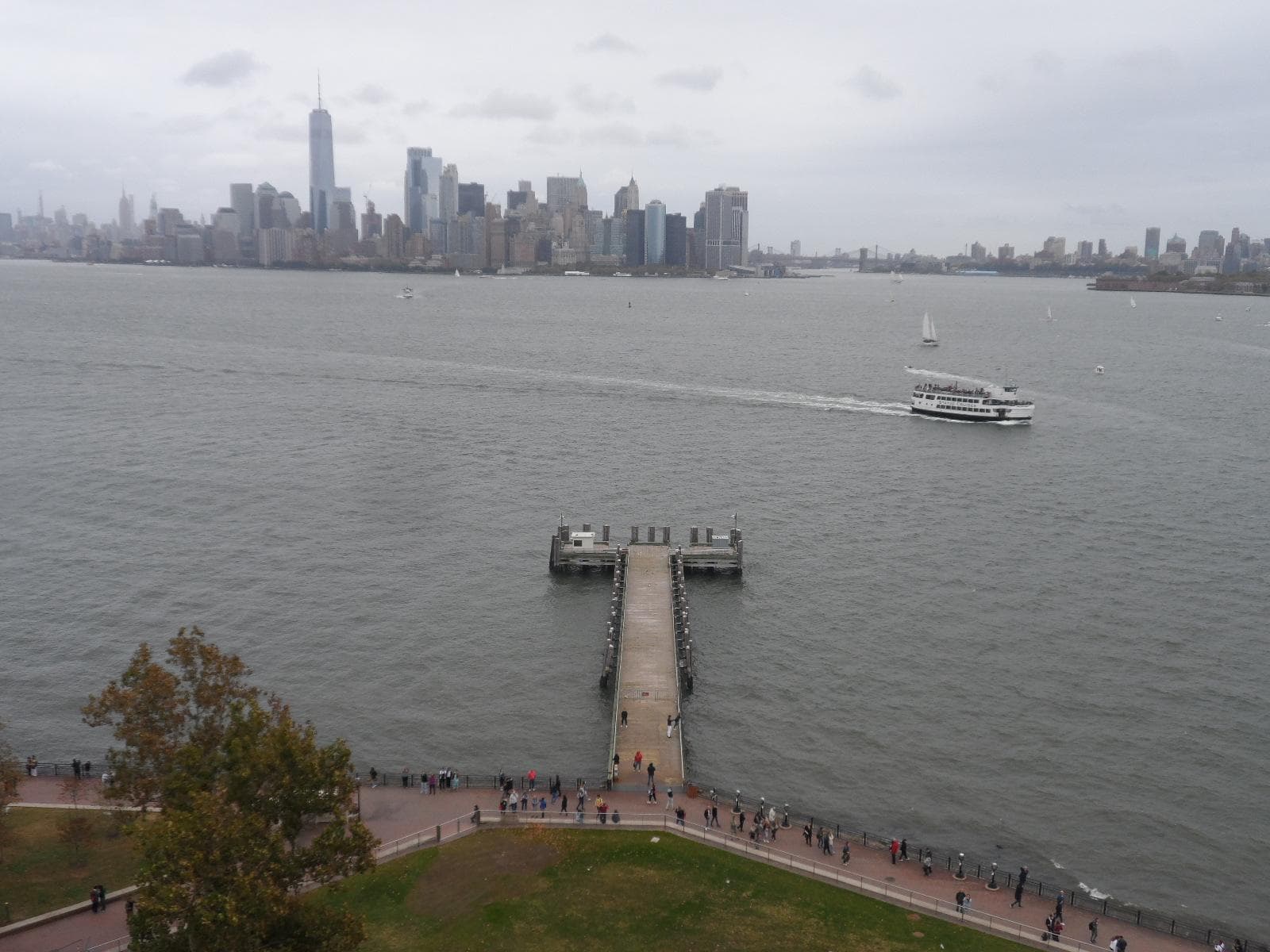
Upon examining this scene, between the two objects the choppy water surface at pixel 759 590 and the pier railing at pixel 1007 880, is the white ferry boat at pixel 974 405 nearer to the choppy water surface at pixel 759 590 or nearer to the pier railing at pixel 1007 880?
the choppy water surface at pixel 759 590

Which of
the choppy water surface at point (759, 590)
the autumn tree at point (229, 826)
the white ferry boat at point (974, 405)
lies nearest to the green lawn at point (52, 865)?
the autumn tree at point (229, 826)

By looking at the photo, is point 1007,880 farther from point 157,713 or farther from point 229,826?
point 157,713

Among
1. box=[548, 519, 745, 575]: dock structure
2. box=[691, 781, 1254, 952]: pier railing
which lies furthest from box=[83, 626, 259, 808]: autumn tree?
box=[548, 519, 745, 575]: dock structure

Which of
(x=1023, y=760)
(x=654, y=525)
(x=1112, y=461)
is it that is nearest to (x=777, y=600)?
(x=654, y=525)

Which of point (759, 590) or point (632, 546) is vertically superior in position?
point (632, 546)

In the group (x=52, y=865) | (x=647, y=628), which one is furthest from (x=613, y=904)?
(x=647, y=628)

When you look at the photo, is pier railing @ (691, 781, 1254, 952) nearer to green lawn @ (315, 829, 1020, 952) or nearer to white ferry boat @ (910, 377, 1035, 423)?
green lawn @ (315, 829, 1020, 952)
